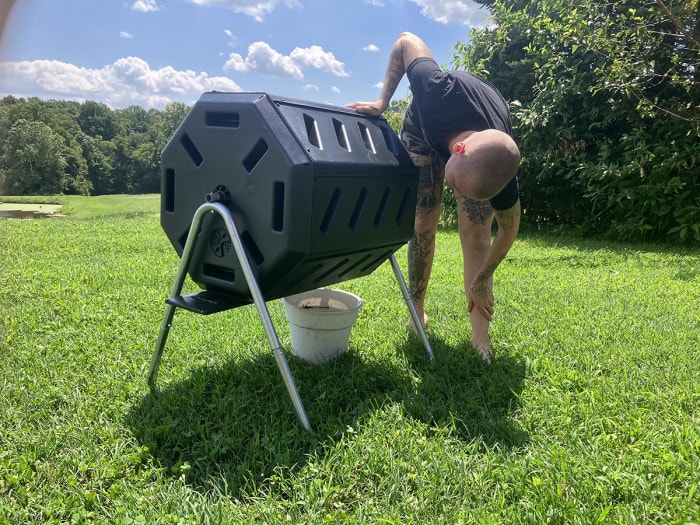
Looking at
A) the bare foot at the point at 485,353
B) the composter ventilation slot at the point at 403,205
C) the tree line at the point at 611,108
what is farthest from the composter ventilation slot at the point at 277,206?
the tree line at the point at 611,108

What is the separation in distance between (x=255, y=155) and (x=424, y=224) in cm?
127

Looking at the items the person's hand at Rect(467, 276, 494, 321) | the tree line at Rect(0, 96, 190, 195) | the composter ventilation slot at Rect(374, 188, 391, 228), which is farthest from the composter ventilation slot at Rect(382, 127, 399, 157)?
the tree line at Rect(0, 96, 190, 195)

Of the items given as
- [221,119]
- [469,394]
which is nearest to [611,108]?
[469,394]

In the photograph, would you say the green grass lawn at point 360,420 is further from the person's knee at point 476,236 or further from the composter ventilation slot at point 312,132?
the composter ventilation slot at point 312,132

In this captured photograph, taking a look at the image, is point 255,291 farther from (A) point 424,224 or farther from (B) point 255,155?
(A) point 424,224

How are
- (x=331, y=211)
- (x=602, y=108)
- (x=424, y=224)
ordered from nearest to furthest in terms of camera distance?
(x=331, y=211) < (x=424, y=224) < (x=602, y=108)

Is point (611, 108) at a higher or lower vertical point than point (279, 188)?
higher

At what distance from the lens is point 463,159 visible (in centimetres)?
183

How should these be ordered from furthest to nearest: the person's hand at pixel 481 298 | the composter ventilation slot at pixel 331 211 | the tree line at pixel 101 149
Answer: the tree line at pixel 101 149, the person's hand at pixel 481 298, the composter ventilation slot at pixel 331 211

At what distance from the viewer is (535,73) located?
6.96 metres

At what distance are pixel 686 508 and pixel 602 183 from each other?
6134mm

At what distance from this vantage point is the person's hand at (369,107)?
2.20 metres

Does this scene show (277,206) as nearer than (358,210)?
Yes

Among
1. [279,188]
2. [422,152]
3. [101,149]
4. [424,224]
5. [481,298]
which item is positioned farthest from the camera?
[101,149]
